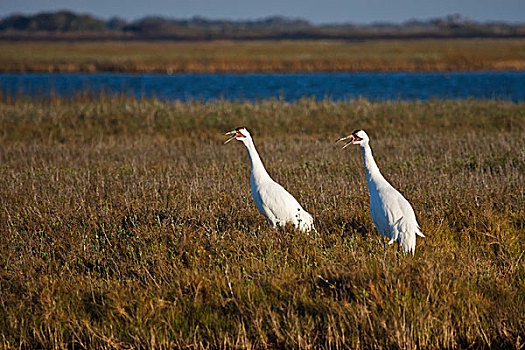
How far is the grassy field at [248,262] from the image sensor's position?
477 centimetres

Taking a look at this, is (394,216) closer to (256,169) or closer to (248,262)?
(248,262)

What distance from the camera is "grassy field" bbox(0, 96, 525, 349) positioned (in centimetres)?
477

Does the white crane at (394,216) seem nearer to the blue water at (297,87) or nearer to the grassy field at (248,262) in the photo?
the grassy field at (248,262)

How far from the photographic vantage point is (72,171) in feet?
35.3

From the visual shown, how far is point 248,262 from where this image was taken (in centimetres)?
575

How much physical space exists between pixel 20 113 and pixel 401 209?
16331mm

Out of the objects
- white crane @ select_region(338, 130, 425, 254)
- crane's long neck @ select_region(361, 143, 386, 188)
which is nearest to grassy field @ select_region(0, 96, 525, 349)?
white crane @ select_region(338, 130, 425, 254)

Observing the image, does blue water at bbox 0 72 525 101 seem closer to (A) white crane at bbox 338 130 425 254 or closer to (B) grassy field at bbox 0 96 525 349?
(B) grassy field at bbox 0 96 525 349

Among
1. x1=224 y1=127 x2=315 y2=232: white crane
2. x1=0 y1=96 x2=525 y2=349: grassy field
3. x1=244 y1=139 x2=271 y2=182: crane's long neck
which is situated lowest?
x1=0 y1=96 x2=525 y2=349: grassy field

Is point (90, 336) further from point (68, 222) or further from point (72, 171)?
point (72, 171)

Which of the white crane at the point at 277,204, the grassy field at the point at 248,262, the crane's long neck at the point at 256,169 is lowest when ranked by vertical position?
the grassy field at the point at 248,262

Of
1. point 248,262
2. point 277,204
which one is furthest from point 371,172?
point 248,262

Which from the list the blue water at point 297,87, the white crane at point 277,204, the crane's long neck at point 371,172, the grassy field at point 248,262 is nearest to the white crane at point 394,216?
the crane's long neck at point 371,172

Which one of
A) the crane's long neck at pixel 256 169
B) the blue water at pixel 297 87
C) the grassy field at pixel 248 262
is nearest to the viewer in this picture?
the grassy field at pixel 248 262
